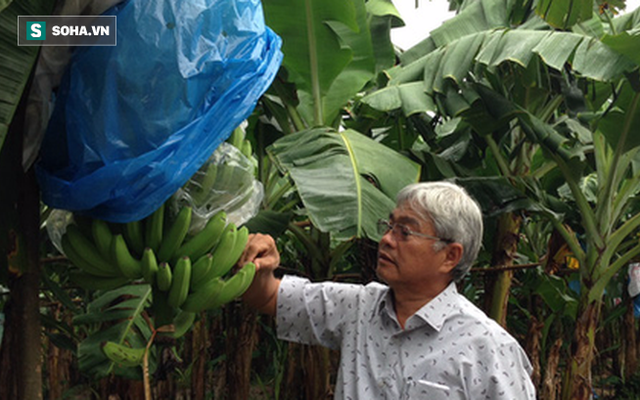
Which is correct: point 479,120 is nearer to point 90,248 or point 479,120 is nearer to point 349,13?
point 349,13

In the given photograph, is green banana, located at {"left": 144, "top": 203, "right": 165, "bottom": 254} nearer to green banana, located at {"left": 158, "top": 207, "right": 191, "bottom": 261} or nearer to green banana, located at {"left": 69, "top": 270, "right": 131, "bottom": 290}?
green banana, located at {"left": 158, "top": 207, "right": 191, "bottom": 261}

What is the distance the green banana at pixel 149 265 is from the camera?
1158 millimetres

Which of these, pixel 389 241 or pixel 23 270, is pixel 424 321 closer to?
pixel 389 241

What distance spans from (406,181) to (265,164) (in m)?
1.15

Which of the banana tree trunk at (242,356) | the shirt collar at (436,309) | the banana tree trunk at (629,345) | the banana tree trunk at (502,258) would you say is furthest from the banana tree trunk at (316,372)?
the banana tree trunk at (629,345)

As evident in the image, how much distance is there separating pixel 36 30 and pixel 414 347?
932 mm

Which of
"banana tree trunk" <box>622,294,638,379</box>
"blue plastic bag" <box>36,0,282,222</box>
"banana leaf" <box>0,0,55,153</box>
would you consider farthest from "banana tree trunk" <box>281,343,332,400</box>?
"banana tree trunk" <box>622,294,638,379</box>

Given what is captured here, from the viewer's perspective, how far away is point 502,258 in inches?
136

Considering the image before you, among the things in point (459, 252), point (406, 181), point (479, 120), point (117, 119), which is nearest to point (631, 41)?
point (479, 120)

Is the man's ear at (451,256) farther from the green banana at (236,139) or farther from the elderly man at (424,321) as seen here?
the green banana at (236,139)

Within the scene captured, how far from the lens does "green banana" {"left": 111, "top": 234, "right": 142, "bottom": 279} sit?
3.76 ft

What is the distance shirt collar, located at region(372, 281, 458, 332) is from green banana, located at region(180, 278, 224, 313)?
417 millimetres

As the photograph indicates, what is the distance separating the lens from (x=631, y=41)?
2.47m

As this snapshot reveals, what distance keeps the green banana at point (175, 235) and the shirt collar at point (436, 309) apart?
51 centimetres
